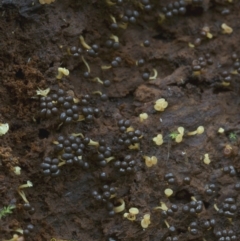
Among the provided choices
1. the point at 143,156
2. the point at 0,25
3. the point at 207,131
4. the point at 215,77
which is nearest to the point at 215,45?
the point at 215,77

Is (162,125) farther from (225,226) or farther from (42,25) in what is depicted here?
(42,25)

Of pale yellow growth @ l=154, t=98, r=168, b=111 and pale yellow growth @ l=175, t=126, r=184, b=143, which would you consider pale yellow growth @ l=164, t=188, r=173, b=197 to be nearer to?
pale yellow growth @ l=175, t=126, r=184, b=143

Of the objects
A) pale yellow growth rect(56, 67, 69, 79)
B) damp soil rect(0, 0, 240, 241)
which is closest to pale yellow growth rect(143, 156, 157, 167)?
damp soil rect(0, 0, 240, 241)

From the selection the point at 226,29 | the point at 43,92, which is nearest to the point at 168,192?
the point at 43,92

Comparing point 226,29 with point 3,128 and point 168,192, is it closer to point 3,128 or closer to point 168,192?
point 168,192

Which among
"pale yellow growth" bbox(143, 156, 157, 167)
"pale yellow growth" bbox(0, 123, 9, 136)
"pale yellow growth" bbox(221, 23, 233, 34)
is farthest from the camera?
"pale yellow growth" bbox(221, 23, 233, 34)

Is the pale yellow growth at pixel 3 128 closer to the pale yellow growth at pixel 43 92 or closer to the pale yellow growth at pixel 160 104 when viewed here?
the pale yellow growth at pixel 43 92
